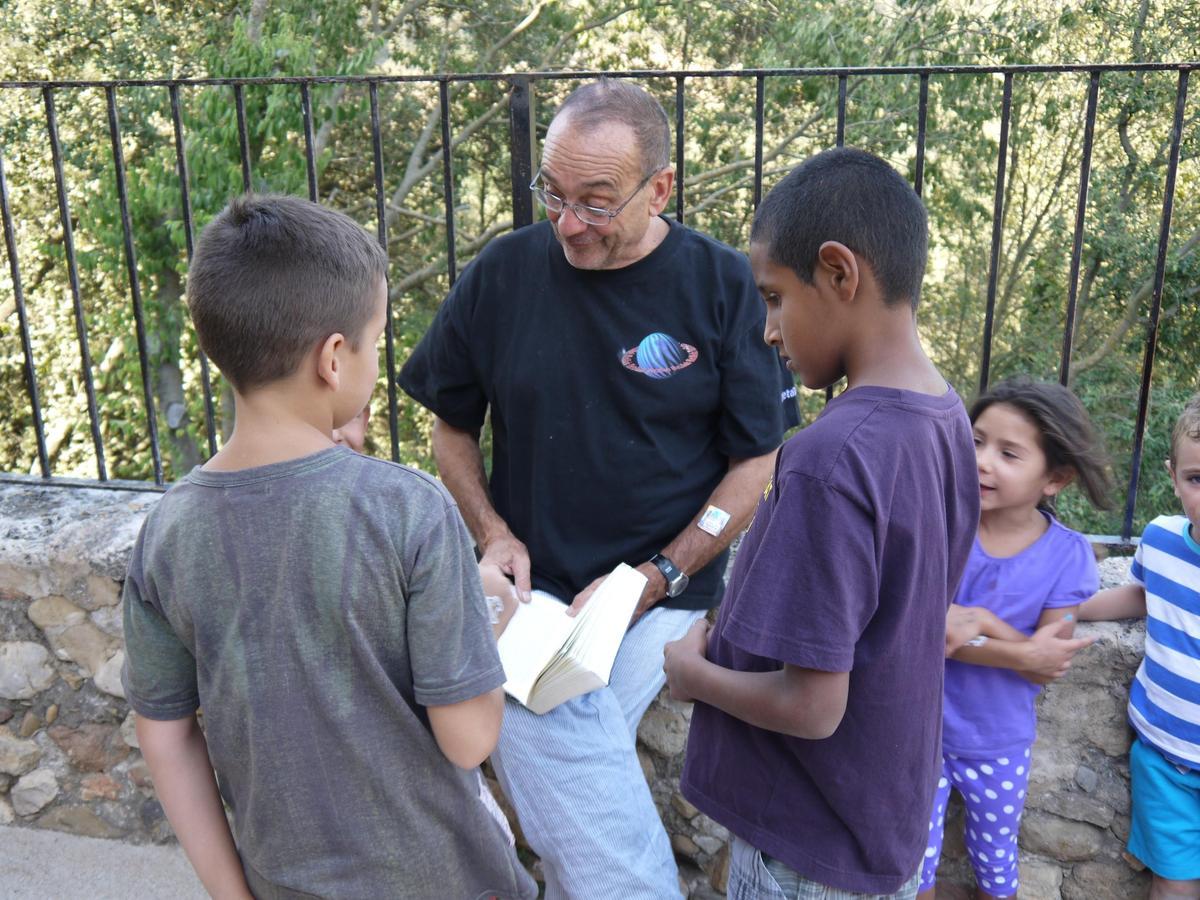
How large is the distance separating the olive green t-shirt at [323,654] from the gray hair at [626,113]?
3.78ft

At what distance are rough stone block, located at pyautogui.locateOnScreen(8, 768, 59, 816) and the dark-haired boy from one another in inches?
66.1

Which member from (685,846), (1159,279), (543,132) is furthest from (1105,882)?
(543,132)

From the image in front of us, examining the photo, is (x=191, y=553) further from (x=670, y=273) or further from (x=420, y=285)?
(x=420, y=285)

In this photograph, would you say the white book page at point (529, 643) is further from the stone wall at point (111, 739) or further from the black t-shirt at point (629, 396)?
the stone wall at point (111, 739)

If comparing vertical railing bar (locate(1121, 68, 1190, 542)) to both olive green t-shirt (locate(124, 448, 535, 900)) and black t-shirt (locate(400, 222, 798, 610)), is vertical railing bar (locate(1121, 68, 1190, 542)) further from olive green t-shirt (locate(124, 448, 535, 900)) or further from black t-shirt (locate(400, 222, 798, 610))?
olive green t-shirt (locate(124, 448, 535, 900))

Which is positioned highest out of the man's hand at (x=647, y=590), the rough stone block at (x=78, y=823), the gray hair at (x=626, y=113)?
the gray hair at (x=626, y=113)

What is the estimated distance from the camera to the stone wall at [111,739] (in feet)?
7.77

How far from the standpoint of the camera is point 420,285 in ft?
35.6

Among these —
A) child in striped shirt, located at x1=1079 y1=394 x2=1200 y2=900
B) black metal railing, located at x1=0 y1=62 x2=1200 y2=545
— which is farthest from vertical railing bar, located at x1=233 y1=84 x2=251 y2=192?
child in striped shirt, located at x1=1079 y1=394 x2=1200 y2=900

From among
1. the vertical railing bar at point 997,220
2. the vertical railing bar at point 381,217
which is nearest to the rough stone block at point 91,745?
the vertical railing bar at point 381,217

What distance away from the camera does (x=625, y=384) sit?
225cm

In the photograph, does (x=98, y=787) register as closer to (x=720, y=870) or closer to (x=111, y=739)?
(x=111, y=739)

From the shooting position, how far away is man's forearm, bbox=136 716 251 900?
148 cm

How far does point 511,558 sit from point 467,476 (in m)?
0.28
